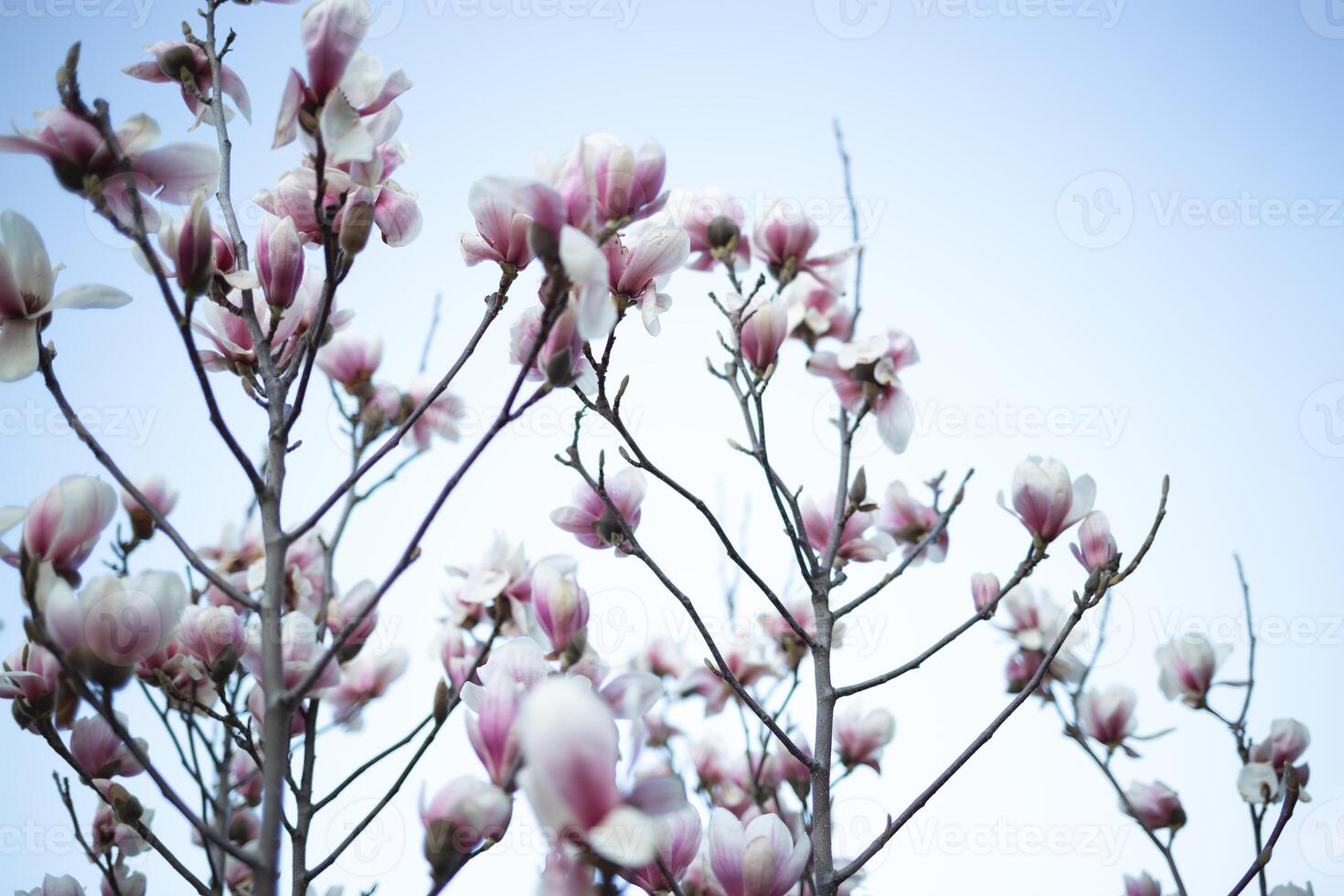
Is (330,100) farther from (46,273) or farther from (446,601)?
(446,601)

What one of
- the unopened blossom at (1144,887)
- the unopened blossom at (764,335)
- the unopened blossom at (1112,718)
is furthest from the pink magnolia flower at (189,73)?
the unopened blossom at (1144,887)

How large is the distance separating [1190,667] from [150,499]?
2158 millimetres

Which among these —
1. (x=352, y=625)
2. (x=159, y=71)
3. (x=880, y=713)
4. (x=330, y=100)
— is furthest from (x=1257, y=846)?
(x=159, y=71)

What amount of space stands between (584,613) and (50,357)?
27.1 inches

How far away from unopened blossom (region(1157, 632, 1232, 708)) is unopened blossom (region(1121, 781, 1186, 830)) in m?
0.21

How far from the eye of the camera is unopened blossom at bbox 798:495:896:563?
1540mm

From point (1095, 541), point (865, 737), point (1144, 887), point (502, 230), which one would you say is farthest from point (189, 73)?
point (1144, 887)

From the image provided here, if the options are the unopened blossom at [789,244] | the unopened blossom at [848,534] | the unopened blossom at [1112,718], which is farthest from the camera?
the unopened blossom at [1112,718]

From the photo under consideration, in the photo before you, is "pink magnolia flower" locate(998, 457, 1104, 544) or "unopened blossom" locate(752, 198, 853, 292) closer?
"pink magnolia flower" locate(998, 457, 1104, 544)

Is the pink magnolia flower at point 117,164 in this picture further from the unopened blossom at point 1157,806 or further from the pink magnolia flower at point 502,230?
the unopened blossom at point 1157,806

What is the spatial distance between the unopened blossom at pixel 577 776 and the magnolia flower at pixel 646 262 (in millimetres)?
668

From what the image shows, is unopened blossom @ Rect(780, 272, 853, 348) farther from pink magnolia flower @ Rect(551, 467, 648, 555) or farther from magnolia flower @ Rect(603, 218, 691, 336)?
magnolia flower @ Rect(603, 218, 691, 336)

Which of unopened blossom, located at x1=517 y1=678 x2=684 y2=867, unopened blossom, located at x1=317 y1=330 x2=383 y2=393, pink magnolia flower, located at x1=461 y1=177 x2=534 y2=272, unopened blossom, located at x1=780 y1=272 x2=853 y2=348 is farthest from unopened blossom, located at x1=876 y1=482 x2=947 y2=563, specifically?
unopened blossom, located at x1=517 y1=678 x2=684 y2=867

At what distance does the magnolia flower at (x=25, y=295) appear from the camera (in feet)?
2.89
